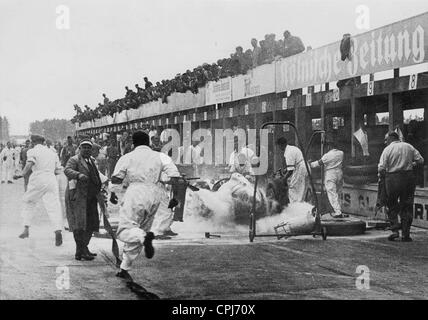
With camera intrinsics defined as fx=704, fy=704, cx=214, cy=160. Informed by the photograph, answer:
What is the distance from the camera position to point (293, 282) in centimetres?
764

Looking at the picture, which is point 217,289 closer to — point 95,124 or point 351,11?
point 351,11

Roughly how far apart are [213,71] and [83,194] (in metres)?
8.15

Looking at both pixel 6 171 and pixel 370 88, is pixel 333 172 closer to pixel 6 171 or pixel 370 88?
pixel 370 88

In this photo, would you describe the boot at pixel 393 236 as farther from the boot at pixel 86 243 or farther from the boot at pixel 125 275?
the boot at pixel 125 275

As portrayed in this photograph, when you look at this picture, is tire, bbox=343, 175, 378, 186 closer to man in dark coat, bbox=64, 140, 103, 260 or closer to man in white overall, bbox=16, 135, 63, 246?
man in white overall, bbox=16, 135, 63, 246

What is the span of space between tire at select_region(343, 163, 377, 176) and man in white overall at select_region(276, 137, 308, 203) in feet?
3.95

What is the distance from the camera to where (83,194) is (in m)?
9.05

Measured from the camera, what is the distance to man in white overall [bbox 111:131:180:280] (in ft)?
24.7

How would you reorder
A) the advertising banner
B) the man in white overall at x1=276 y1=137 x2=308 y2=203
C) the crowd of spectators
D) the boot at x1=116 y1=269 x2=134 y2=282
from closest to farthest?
the boot at x1=116 y1=269 x2=134 y2=282, the advertising banner, the crowd of spectators, the man in white overall at x1=276 y1=137 x2=308 y2=203

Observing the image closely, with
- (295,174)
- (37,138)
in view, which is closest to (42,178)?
(37,138)

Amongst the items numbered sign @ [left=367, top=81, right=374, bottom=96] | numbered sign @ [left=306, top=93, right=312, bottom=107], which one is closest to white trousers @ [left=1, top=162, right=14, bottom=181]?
numbered sign @ [left=306, top=93, right=312, bottom=107]

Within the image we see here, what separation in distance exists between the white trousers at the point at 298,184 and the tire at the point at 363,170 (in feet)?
4.16

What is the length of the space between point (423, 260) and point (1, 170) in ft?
60.2

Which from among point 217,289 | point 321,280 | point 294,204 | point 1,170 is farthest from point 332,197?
point 1,170
